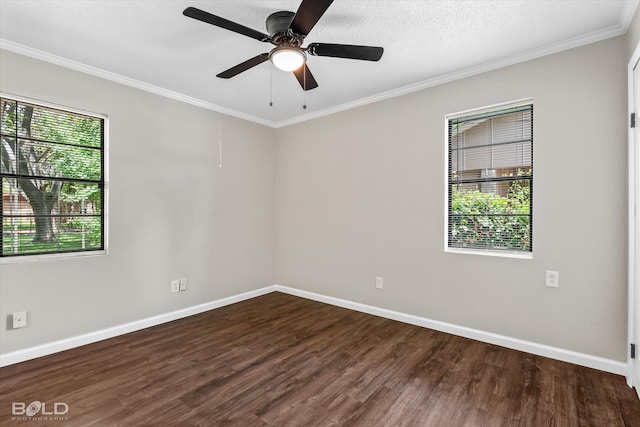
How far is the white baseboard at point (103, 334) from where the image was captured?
8.04 feet

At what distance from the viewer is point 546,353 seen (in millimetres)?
2508

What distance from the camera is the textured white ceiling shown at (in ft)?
6.61

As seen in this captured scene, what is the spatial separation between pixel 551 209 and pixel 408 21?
189 centimetres

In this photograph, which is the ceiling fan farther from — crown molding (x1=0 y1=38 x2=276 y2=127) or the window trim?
crown molding (x1=0 y1=38 x2=276 y2=127)

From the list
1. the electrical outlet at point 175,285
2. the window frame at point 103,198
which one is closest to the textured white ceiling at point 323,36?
the window frame at point 103,198

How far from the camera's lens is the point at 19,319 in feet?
8.05

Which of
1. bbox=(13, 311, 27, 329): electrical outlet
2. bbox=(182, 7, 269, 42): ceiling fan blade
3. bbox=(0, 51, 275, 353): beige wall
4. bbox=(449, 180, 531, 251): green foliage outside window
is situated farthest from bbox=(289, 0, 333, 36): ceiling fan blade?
bbox=(13, 311, 27, 329): electrical outlet

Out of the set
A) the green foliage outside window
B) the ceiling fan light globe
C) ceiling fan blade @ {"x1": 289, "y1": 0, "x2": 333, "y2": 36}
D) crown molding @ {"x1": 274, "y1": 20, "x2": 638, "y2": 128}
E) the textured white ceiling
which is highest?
the textured white ceiling

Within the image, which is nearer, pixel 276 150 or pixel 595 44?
pixel 595 44

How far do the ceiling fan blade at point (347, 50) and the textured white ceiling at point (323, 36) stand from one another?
11.3 inches

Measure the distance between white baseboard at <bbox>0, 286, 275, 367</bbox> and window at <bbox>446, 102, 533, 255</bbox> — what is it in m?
2.91

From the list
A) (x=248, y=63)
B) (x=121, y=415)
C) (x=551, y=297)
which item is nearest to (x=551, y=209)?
(x=551, y=297)

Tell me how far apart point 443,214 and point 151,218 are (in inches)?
122

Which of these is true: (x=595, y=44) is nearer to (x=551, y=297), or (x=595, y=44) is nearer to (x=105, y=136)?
(x=551, y=297)
